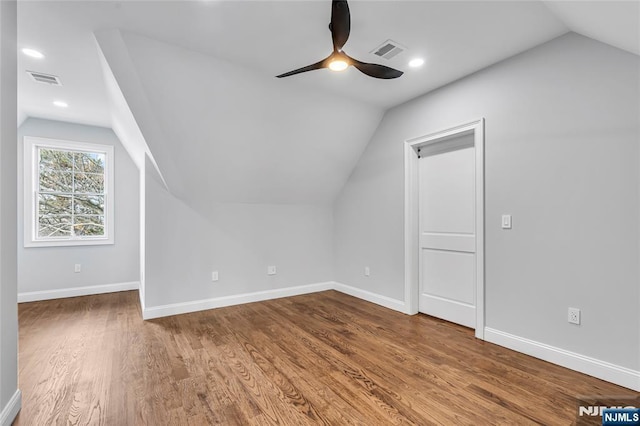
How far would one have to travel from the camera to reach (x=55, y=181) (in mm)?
4605

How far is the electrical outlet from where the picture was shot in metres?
2.31

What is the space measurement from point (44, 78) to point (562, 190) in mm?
5073

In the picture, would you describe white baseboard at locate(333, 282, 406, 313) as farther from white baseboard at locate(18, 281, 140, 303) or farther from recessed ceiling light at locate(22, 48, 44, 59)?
recessed ceiling light at locate(22, 48, 44, 59)

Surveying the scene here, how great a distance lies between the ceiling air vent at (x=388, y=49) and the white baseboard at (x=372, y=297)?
278 centimetres

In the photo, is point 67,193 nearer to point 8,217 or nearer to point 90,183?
point 90,183

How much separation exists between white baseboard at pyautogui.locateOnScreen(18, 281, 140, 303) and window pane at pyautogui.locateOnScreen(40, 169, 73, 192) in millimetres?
1519

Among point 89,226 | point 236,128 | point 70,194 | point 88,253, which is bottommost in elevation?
point 88,253

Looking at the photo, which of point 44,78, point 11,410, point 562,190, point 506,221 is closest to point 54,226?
point 44,78

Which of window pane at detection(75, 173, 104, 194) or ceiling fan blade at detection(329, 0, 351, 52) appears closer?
ceiling fan blade at detection(329, 0, 351, 52)

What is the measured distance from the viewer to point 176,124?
123 inches

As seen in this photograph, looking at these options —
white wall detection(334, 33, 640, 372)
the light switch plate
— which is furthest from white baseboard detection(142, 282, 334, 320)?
the light switch plate

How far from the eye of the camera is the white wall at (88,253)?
4.35m

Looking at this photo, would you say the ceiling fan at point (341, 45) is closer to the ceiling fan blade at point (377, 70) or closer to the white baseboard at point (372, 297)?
the ceiling fan blade at point (377, 70)

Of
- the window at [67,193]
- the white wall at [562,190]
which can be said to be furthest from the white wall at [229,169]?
the window at [67,193]
